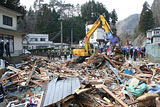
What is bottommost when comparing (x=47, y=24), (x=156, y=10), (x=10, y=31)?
(x=10, y=31)

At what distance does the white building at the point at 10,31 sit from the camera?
673 inches

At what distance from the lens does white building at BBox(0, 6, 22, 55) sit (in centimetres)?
1709

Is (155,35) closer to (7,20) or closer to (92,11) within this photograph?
(7,20)

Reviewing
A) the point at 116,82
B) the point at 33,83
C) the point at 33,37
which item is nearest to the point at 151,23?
the point at 33,37

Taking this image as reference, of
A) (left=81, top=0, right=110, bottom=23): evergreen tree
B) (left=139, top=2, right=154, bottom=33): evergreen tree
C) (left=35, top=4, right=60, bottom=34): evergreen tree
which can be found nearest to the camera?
(left=139, top=2, right=154, bottom=33): evergreen tree

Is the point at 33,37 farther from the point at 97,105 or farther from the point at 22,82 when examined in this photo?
the point at 97,105

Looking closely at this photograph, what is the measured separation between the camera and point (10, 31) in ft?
56.7

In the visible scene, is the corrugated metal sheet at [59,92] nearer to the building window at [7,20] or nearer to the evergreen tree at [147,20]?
the building window at [7,20]

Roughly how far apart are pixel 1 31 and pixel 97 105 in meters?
16.0

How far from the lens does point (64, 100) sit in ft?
15.5

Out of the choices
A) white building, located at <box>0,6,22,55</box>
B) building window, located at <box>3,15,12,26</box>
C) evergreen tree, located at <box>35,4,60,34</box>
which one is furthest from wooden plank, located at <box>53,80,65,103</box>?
evergreen tree, located at <box>35,4,60,34</box>

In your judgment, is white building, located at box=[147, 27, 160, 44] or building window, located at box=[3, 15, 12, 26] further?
white building, located at box=[147, 27, 160, 44]

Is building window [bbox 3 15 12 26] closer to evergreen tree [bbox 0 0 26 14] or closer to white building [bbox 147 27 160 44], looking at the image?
evergreen tree [bbox 0 0 26 14]

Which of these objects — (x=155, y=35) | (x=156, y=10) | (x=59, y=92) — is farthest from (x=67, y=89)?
(x=156, y=10)
